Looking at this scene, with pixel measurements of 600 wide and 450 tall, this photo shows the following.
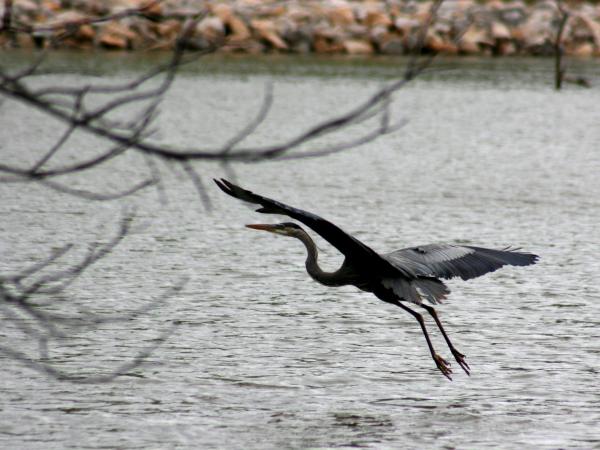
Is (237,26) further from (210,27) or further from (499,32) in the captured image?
(499,32)

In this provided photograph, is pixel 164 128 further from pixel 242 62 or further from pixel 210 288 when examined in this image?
pixel 242 62

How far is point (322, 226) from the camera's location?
523 cm

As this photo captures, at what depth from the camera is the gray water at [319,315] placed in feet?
18.5

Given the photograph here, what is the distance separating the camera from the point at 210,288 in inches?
351

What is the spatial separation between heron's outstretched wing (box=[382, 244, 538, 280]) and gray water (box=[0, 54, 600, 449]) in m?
0.54

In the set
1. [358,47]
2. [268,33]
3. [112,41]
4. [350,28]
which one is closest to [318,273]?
[112,41]

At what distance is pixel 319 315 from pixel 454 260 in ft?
5.42

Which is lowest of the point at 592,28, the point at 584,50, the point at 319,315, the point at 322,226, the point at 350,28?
the point at 584,50

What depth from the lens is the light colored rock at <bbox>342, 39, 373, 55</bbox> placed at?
39.2 m

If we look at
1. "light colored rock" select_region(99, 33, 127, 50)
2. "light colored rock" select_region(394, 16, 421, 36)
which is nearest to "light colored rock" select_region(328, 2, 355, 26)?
"light colored rock" select_region(394, 16, 421, 36)

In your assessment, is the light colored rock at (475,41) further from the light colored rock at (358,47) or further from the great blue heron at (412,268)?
the great blue heron at (412,268)

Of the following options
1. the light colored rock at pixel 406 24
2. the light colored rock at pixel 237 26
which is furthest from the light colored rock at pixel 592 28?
the light colored rock at pixel 237 26

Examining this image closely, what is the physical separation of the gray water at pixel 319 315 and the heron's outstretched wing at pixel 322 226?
0.61 m

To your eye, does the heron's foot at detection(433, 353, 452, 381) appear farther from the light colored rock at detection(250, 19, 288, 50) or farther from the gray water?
the light colored rock at detection(250, 19, 288, 50)
